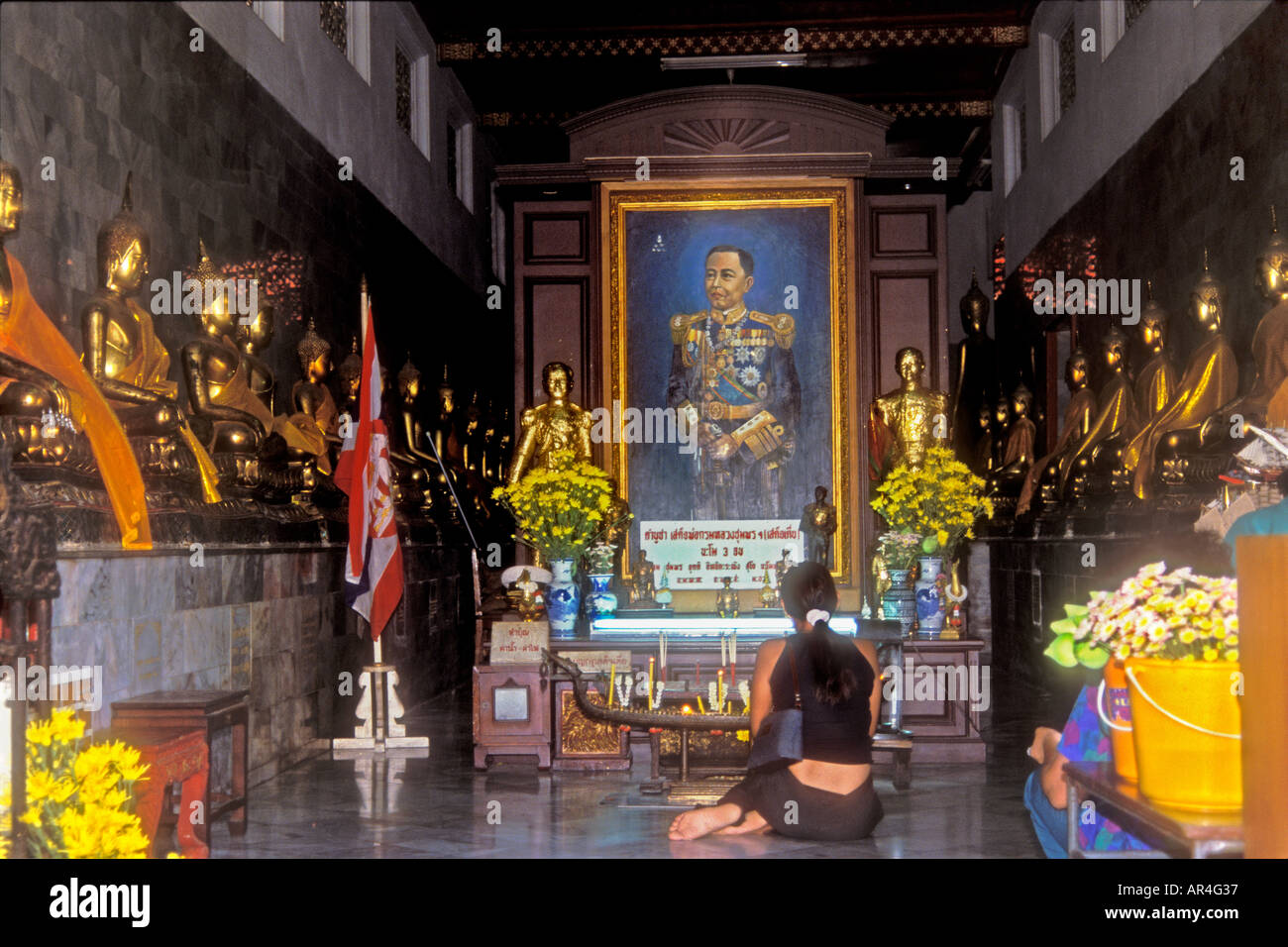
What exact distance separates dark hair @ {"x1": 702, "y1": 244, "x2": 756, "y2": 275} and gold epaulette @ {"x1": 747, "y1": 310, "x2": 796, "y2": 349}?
301 mm

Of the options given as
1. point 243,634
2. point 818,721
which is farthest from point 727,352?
point 818,721

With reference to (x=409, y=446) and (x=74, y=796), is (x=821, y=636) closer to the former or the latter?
(x=74, y=796)

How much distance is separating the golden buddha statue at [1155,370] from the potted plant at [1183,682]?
5127 millimetres

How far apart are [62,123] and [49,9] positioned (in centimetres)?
41

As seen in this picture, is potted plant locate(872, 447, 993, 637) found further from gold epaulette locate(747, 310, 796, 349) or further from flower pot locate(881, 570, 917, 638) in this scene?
gold epaulette locate(747, 310, 796, 349)

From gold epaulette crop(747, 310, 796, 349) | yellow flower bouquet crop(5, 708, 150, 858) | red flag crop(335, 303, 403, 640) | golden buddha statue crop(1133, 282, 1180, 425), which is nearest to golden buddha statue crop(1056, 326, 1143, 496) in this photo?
golden buddha statue crop(1133, 282, 1180, 425)

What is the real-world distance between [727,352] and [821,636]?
15.0 ft

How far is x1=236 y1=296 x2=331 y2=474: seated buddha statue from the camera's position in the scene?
6.70 m

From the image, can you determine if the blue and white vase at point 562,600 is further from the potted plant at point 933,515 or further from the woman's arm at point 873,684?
the woman's arm at point 873,684

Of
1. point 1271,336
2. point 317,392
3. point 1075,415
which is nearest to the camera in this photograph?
point 1271,336

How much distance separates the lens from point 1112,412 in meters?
8.09

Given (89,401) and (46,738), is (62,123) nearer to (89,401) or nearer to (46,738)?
(89,401)

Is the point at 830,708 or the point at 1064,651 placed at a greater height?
the point at 1064,651
